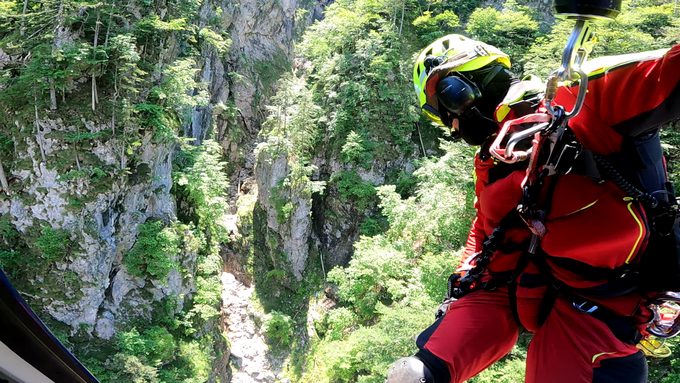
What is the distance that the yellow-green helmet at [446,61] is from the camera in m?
1.78

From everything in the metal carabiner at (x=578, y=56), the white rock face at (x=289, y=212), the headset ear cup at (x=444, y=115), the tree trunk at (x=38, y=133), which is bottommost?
the white rock face at (x=289, y=212)

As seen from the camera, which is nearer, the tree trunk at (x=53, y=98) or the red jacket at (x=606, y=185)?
the red jacket at (x=606, y=185)

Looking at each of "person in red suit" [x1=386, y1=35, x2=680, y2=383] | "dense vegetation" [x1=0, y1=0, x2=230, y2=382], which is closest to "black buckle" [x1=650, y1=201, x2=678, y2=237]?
"person in red suit" [x1=386, y1=35, x2=680, y2=383]

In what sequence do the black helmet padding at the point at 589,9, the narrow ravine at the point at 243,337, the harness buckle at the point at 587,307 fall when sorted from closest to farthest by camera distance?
the black helmet padding at the point at 589,9 → the harness buckle at the point at 587,307 → the narrow ravine at the point at 243,337

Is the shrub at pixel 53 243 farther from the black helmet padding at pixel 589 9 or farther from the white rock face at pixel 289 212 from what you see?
the black helmet padding at pixel 589 9

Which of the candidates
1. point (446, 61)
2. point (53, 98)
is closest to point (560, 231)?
point (446, 61)

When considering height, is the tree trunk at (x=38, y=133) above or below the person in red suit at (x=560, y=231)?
below

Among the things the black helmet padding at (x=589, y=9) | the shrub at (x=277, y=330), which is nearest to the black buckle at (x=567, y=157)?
the black helmet padding at (x=589, y=9)

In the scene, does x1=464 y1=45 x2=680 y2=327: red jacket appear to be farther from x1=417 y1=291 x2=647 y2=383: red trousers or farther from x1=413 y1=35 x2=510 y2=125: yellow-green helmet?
x1=413 y1=35 x2=510 y2=125: yellow-green helmet

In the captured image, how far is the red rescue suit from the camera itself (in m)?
1.10

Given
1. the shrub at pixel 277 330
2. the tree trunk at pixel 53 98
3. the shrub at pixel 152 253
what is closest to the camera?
the tree trunk at pixel 53 98

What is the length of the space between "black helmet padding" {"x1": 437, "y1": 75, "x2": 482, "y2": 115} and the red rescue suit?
198mm

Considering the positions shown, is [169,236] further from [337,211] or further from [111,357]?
[337,211]

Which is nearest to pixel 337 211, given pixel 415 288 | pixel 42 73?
pixel 415 288
